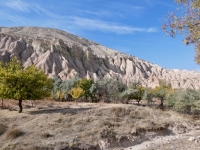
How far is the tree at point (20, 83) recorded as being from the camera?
25.1 m

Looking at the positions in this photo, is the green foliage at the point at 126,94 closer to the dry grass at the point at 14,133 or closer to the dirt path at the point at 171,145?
the dirt path at the point at 171,145

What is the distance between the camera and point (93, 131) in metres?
23.6

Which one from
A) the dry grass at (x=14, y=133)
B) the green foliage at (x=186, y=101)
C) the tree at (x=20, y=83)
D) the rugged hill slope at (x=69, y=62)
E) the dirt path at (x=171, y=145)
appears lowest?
the dirt path at (x=171, y=145)

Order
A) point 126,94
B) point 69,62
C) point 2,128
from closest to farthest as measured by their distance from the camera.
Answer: point 2,128 → point 126,94 → point 69,62

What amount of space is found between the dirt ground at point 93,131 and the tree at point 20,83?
8.19 feet

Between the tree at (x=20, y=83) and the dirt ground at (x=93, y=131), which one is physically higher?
the tree at (x=20, y=83)

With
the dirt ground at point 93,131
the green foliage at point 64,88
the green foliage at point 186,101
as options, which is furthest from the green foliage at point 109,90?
the dirt ground at point 93,131

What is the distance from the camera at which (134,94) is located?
59656 millimetres

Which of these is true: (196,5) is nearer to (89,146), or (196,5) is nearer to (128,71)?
(89,146)

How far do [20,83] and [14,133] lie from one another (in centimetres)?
743

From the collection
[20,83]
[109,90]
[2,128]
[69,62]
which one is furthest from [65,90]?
[69,62]

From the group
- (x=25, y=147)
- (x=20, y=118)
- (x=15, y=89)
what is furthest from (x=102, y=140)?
(x=15, y=89)

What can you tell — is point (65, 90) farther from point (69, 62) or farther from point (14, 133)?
point (69, 62)

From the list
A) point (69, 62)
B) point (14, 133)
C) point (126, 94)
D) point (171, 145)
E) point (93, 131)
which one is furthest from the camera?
point (69, 62)
